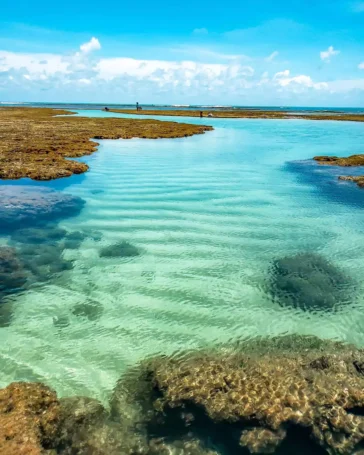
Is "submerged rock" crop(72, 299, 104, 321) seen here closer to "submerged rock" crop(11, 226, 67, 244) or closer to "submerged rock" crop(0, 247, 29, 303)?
"submerged rock" crop(0, 247, 29, 303)

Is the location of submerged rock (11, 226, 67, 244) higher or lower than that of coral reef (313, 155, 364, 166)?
lower

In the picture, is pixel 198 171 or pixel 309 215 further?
pixel 198 171

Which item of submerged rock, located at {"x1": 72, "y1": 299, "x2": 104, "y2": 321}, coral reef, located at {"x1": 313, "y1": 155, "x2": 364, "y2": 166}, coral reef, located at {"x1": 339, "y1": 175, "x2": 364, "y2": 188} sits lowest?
submerged rock, located at {"x1": 72, "y1": 299, "x2": 104, "y2": 321}

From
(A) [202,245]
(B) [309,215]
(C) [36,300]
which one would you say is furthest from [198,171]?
(C) [36,300]

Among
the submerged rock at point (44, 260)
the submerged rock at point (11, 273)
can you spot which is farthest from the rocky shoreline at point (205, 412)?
the submerged rock at point (44, 260)

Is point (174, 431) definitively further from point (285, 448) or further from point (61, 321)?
point (61, 321)

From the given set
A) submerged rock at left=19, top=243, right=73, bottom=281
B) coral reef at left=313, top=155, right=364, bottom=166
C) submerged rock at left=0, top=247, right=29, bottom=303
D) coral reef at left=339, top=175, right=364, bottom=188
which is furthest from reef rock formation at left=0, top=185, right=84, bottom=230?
coral reef at left=313, top=155, right=364, bottom=166

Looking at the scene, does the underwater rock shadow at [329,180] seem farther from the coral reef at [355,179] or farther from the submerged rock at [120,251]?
the submerged rock at [120,251]
